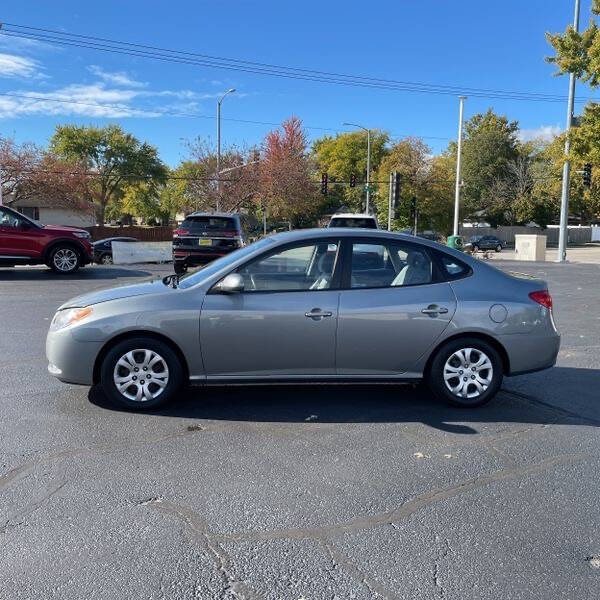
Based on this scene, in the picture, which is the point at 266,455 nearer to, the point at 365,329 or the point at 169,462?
the point at 169,462

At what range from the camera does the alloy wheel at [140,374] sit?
5.07 m

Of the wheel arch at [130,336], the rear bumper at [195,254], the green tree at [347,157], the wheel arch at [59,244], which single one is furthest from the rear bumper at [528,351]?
the green tree at [347,157]

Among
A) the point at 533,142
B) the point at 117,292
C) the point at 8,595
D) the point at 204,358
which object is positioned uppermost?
the point at 533,142

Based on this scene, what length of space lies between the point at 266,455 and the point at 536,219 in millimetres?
71962

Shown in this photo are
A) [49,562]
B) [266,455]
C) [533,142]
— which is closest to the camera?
[49,562]

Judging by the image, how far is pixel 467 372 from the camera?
5.36 metres

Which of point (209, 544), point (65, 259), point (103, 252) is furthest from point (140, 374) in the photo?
point (103, 252)

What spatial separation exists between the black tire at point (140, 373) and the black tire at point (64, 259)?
11.9 metres

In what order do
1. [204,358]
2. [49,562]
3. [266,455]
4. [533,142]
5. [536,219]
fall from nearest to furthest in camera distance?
[49,562]
[266,455]
[204,358]
[536,219]
[533,142]

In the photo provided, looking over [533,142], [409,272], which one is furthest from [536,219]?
[409,272]

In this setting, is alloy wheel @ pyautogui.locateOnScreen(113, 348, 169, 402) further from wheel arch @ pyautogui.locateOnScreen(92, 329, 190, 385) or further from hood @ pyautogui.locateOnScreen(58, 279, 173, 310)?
hood @ pyautogui.locateOnScreen(58, 279, 173, 310)

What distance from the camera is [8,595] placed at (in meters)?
2.71

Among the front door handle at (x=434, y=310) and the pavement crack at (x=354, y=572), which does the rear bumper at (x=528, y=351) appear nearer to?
the front door handle at (x=434, y=310)

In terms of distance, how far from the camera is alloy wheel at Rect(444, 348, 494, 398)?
5.36 m
